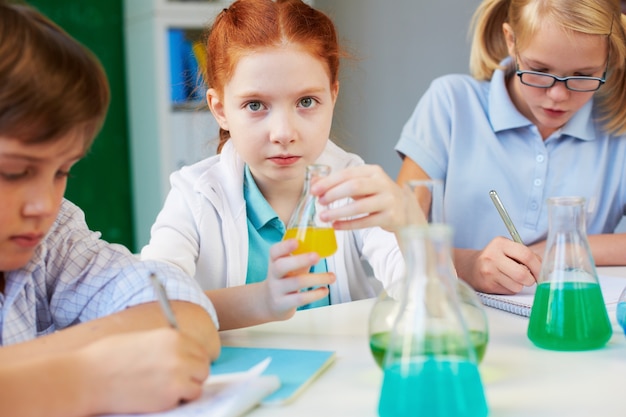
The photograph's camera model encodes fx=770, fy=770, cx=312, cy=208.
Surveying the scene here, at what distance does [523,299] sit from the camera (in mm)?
1235

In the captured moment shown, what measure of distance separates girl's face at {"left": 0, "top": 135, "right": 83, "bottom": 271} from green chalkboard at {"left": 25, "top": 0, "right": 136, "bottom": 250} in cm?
305

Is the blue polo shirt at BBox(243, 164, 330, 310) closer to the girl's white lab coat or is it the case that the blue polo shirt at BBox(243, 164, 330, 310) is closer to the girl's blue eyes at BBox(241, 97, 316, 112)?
the girl's white lab coat

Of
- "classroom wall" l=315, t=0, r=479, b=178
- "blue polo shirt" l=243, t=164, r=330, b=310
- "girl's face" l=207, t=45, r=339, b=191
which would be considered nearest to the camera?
"girl's face" l=207, t=45, r=339, b=191

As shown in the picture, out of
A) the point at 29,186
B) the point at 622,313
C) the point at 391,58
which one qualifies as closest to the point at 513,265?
the point at 622,313

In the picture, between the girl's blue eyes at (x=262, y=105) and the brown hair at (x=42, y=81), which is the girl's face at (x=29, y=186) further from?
the girl's blue eyes at (x=262, y=105)

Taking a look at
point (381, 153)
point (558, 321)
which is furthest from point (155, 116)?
point (558, 321)

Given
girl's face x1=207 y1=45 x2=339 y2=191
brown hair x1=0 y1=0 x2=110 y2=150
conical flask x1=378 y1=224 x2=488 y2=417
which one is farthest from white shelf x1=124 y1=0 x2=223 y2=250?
conical flask x1=378 y1=224 x2=488 y2=417

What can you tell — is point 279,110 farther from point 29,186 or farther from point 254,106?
point 29,186

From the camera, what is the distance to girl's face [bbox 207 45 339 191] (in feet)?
4.28

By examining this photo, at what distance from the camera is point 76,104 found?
34.4 inches

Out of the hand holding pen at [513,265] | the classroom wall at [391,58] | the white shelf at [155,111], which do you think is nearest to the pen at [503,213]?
the hand holding pen at [513,265]

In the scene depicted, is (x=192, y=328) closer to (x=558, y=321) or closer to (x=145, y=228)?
(x=558, y=321)

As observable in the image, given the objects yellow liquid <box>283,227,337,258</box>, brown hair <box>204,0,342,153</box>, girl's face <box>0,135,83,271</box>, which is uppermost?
brown hair <box>204,0,342,153</box>

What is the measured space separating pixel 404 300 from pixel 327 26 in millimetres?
851
